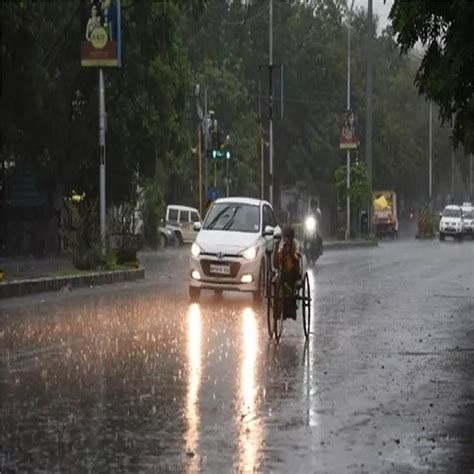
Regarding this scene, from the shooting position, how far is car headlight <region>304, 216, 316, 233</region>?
44.7 metres

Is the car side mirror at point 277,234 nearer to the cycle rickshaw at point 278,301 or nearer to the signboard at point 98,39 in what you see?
the cycle rickshaw at point 278,301

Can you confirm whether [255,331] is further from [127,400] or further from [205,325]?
→ [127,400]

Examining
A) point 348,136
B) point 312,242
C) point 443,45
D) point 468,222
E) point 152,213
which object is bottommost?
point 468,222

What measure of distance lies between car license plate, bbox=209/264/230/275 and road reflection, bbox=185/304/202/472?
402cm

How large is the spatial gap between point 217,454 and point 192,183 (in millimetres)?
72317

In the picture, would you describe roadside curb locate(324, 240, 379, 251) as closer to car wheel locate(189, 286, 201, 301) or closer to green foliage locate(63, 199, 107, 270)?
green foliage locate(63, 199, 107, 270)

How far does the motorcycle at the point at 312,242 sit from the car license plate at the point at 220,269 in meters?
17.7

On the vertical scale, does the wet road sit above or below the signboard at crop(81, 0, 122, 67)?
below

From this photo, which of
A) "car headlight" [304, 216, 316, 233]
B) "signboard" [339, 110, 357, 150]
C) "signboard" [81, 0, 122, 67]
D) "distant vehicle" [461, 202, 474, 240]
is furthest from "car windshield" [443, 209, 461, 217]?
"signboard" [81, 0, 122, 67]

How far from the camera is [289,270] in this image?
18531mm

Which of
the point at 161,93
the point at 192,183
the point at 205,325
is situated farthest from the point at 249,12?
the point at 205,325

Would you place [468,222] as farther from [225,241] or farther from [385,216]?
[225,241]

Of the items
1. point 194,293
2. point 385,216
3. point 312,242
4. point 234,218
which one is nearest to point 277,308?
point 194,293

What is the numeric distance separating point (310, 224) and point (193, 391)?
32371 millimetres
